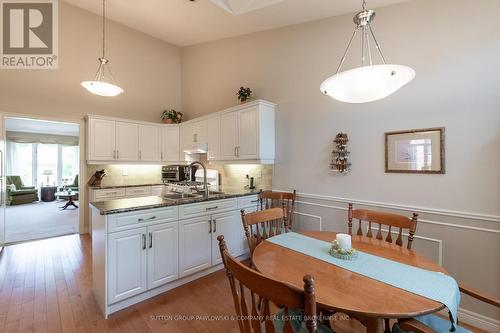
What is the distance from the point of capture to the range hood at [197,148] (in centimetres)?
421

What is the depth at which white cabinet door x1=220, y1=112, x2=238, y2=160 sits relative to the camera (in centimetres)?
363

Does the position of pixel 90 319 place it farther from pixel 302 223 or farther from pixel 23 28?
pixel 23 28

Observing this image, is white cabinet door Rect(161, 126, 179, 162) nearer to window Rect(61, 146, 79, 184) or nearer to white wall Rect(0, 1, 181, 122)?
white wall Rect(0, 1, 181, 122)

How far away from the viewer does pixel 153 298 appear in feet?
7.66

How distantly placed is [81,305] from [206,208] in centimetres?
150

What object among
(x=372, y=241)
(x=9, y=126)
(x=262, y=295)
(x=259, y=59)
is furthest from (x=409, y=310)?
(x=9, y=126)

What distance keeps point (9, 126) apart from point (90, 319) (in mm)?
8792

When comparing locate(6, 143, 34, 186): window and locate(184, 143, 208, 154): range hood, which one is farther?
locate(6, 143, 34, 186): window

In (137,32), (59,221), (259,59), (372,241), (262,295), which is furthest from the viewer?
(59,221)

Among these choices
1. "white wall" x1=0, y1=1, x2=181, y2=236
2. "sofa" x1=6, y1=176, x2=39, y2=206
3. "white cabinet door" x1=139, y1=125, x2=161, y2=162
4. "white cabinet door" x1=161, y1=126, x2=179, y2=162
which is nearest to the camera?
"white wall" x1=0, y1=1, x2=181, y2=236

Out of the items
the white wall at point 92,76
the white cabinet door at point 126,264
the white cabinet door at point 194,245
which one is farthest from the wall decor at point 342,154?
the white wall at point 92,76

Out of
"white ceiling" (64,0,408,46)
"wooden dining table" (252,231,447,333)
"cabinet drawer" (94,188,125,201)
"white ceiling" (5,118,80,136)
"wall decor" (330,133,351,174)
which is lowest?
"wooden dining table" (252,231,447,333)

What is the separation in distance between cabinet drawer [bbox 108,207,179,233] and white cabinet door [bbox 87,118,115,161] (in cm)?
283

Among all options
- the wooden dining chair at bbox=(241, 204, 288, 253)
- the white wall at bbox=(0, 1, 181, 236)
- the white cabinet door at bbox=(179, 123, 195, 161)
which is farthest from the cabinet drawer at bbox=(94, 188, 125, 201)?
the wooden dining chair at bbox=(241, 204, 288, 253)
